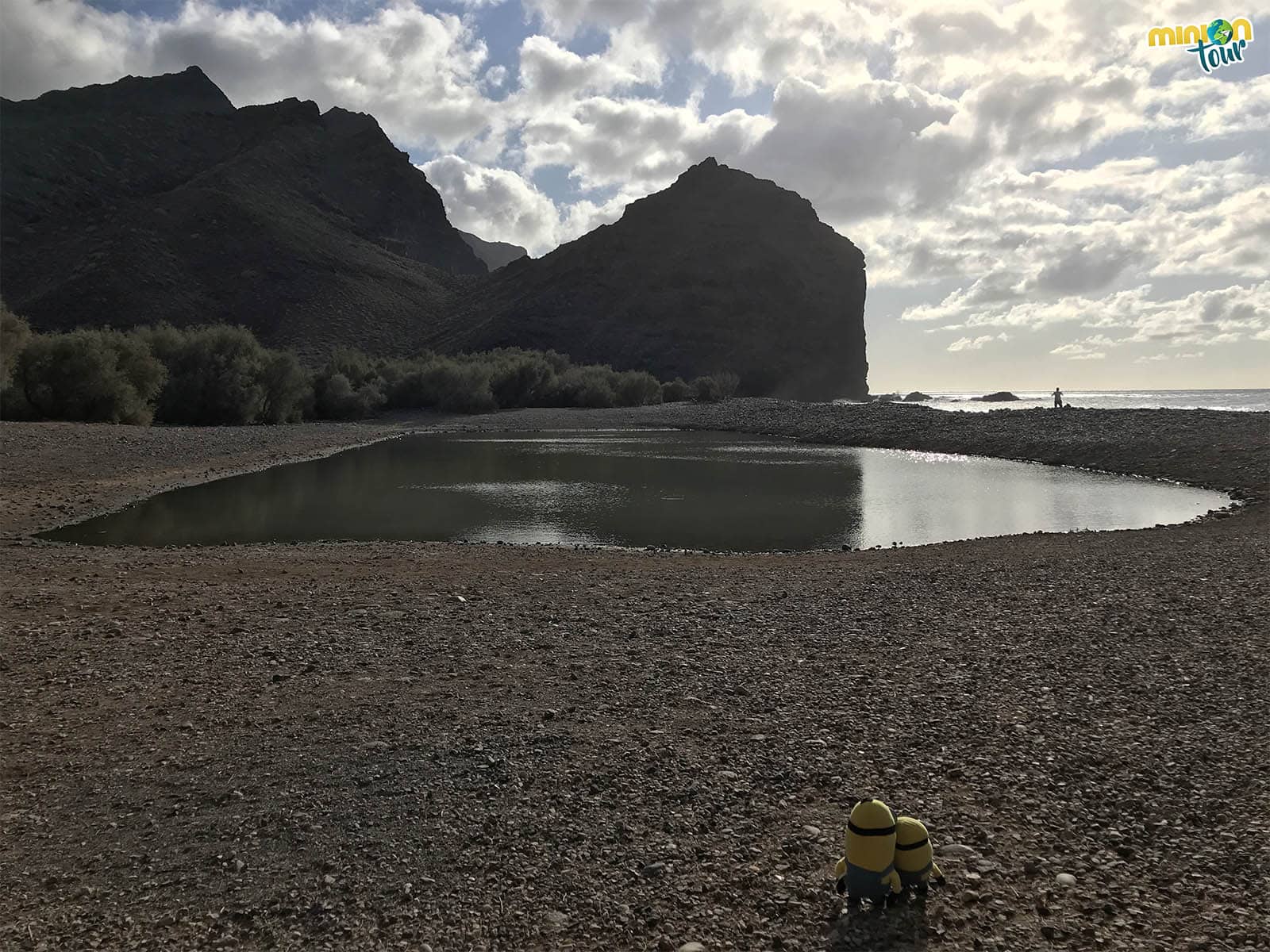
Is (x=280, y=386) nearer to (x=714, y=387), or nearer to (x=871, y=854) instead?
(x=714, y=387)

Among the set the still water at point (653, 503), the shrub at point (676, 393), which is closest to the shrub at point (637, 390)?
the shrub at point (676, 393)

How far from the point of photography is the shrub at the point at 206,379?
47.8m

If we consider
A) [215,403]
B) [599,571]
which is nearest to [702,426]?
[215,403]

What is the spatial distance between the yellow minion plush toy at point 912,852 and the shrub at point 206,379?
50.2 meters

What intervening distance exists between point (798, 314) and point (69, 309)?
3673 inches

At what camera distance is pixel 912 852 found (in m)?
3.87

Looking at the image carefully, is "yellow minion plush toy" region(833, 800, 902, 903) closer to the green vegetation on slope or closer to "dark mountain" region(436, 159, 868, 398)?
the green vegetation on slope

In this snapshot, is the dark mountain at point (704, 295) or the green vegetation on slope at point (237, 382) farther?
the dark mountain at point (704, 295)

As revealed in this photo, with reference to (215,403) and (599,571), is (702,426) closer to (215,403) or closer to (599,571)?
(215,403)

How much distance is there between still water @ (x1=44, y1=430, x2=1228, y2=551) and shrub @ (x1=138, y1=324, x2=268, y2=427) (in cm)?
1861

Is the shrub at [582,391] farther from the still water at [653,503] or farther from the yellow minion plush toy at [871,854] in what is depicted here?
the yellow minion plush toy at [871,854]

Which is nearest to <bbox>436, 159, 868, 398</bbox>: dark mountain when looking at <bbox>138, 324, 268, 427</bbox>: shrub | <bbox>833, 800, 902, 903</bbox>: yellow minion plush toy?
<bbox>138, 324, 268, 427</bbox>: shrub

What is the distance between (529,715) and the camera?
6207 mm

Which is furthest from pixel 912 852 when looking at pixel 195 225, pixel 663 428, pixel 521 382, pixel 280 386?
pixel 195 225
